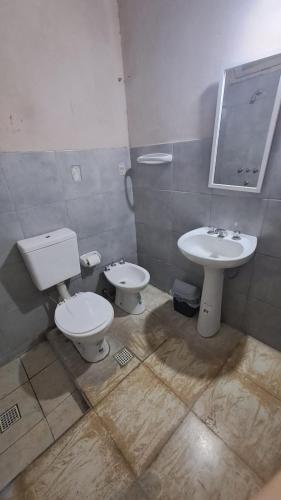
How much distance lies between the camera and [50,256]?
1438mm

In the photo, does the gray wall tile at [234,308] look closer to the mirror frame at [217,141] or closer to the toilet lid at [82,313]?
the mirror frame at [217,141]

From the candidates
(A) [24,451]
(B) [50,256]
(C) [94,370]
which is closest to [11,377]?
(A) [24,451]

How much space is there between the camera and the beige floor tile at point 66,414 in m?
1.20

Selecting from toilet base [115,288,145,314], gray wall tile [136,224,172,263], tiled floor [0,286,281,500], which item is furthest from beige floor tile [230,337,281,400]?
gray wall tile [136,224,172,263]

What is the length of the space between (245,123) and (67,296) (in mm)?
1650

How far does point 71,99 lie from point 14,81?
0.34m

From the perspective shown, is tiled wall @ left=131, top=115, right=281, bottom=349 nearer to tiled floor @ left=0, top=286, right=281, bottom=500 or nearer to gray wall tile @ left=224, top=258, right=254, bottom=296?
gray wall tile @ left=224, top=258, right=254, bottom=296

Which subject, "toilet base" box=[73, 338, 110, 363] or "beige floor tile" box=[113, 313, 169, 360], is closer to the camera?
"toilet base" box=[73, 338, 110, 363]

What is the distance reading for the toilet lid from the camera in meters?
1.31

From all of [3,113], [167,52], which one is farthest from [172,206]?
[3,113]

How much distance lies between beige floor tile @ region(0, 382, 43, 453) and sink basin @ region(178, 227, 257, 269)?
135cm

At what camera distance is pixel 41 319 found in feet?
5.59

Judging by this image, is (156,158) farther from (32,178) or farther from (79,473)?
(79,473)

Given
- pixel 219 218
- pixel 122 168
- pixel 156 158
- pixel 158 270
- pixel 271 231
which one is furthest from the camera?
pixel 158 270
